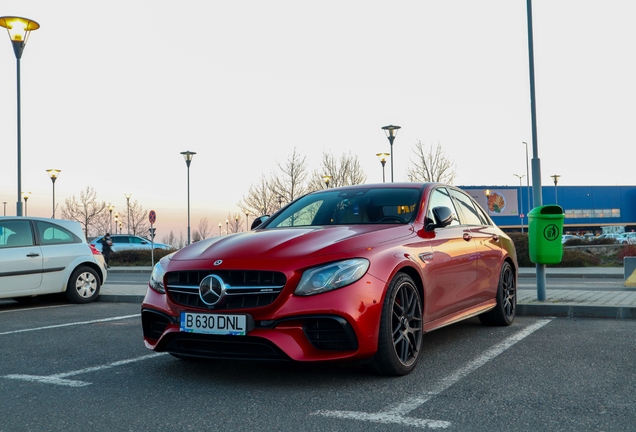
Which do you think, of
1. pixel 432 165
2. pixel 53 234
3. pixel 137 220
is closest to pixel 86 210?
pixel 137 220

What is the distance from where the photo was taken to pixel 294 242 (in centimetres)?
488

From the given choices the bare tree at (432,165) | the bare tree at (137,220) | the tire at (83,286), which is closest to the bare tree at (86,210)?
the bare tree at (137,220)

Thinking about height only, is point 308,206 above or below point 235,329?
above

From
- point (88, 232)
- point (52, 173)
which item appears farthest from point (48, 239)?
point (88, 232)

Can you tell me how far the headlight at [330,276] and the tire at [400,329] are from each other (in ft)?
1.06

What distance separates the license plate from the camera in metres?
4.46

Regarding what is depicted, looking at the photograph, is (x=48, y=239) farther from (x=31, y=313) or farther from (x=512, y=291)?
(x=512, y=291)

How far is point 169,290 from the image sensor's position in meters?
4.88

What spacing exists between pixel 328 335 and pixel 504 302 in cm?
341

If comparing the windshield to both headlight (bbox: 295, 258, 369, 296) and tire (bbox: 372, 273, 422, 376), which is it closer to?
tire (bbox: 372, 273, 422, 376)

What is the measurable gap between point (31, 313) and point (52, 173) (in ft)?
94.6

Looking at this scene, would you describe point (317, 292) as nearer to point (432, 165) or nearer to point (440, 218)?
point (440, 218)

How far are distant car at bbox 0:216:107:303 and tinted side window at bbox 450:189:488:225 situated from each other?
6.60 m

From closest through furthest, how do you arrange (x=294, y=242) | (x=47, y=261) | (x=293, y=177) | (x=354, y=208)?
(x=294, y=242)
(x=354, y=208)
(x=47, y=261)
(x=293, y=177)
